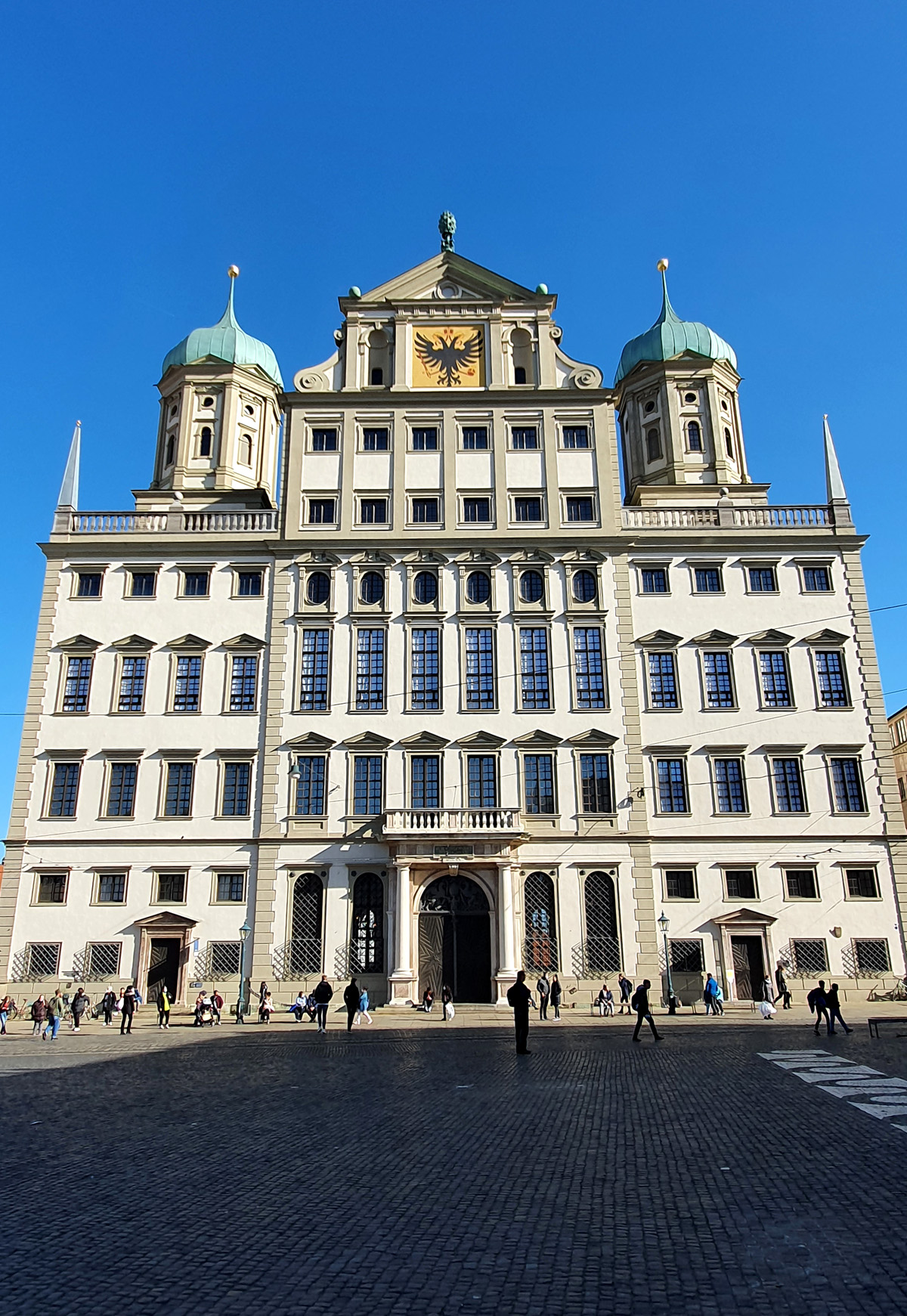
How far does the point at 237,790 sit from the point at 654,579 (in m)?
20.9

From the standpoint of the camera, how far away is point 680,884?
41.0 meters

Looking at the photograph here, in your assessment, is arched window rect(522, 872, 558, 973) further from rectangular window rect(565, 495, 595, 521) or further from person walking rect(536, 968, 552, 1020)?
rectangular window rect(565, 495, 595, 521)

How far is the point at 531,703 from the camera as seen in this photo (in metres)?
42.8

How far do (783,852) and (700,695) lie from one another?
7454 millimetres

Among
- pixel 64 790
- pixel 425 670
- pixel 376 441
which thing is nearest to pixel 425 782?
pixel 425 670

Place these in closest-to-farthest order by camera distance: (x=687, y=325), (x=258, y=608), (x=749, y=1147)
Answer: (x=749, y=1147)
(x=258, y=608)
(x=687, y=325)

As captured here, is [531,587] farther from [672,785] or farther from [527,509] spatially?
[672,785]

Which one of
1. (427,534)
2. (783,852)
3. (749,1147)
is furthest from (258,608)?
(749,1147)

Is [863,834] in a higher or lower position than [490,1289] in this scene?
higher

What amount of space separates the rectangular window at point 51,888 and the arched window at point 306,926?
9690 mm

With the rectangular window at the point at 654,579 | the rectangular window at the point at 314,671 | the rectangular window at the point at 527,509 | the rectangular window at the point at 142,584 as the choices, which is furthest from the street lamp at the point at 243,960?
the rectangular window at the point at 654,579

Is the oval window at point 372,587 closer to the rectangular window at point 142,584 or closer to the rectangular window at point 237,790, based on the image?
the rectangular window at point 237,790

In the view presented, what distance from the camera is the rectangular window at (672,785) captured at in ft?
138

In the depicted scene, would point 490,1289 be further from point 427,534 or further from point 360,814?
point 427,534
